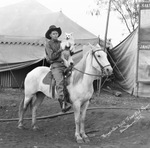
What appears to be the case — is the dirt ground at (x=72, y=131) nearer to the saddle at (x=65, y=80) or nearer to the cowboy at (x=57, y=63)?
the cowboy at (x=57, y=63)

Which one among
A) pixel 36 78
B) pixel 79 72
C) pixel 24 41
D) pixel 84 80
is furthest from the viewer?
pixel 24 41

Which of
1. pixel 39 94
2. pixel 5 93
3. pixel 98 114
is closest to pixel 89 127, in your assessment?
pixel 98 114

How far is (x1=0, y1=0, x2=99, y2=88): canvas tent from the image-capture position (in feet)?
47.2

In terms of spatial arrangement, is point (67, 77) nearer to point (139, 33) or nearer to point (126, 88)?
point (139, 33)

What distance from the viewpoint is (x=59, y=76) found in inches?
285

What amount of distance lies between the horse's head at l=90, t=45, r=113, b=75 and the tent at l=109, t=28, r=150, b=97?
284 inches

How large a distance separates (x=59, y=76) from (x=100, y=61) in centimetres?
113

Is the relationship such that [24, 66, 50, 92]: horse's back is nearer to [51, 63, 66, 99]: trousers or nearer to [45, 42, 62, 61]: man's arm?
[51, 63, 66, 99]: trousers

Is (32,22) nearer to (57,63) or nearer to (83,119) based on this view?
(57,63)

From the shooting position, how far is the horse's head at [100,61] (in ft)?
21.4

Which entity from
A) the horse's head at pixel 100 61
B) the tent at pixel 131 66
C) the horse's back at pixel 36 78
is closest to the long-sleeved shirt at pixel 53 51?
the horse's back at pixel 36 78

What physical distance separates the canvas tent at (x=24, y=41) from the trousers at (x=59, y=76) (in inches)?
267

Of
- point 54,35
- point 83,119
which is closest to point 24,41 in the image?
point 54,35
